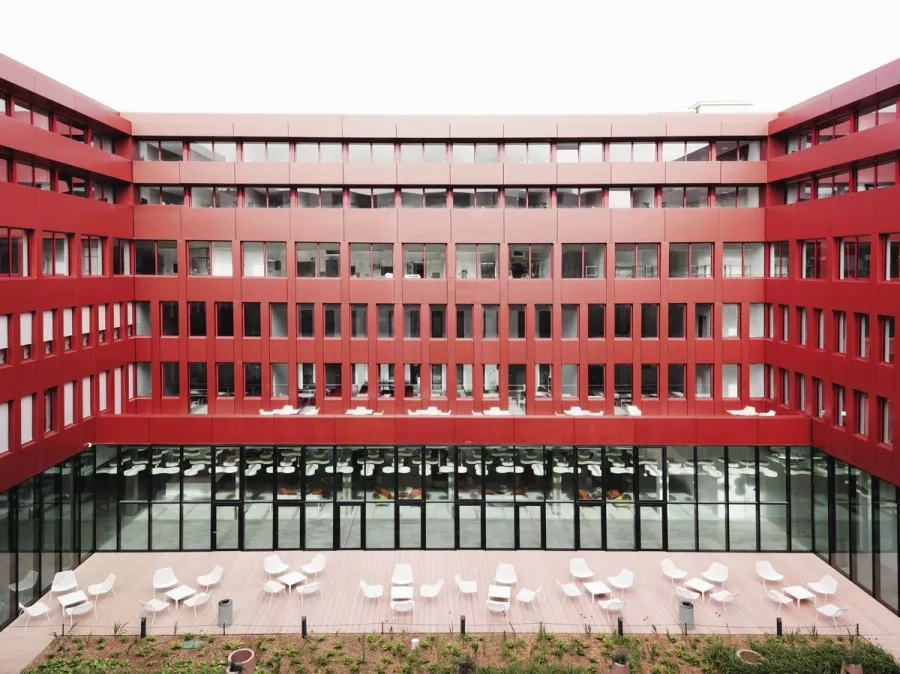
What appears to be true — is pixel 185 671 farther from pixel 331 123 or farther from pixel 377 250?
pixel 331 123

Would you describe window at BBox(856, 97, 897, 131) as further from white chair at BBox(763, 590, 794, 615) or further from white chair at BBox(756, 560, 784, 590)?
white chair at BBox(763, 590, 794, 615)

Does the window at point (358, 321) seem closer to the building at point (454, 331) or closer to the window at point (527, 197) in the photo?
the building at point (454, 331)

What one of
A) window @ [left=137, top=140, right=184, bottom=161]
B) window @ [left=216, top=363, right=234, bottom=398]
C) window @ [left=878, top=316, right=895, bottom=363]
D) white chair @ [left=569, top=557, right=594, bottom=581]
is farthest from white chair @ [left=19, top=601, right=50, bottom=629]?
window @ [left=878, top=316, right=895, bottom=363]

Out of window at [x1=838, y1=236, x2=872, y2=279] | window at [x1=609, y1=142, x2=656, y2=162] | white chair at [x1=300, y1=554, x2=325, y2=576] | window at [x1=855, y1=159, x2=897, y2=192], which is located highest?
window at [x1=609, y1=142, x2=656, y2=162]

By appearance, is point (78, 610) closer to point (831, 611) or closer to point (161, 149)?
point (161, 149)

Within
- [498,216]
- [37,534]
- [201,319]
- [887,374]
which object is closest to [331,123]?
[498,216]

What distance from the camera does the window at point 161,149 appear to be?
26438 millimetres

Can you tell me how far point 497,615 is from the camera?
1914cm

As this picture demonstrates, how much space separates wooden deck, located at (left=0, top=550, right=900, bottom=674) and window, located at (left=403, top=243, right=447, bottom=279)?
419 inches

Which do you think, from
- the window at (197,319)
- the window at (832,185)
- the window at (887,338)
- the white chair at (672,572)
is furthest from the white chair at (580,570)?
the window at (197,319)

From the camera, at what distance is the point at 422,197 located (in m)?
26.6

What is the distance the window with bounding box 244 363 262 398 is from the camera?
1051 inches

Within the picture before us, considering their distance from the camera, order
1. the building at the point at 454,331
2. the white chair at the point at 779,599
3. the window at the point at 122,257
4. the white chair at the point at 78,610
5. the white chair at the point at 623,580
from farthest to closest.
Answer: the window at the point at 122,257, the building at the point at 454,331, the white chair at the point at 623,580, the white chair at the point at 779,599, the white chair at the point at 78,610

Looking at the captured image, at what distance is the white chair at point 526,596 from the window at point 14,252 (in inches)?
688
